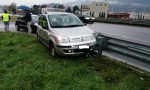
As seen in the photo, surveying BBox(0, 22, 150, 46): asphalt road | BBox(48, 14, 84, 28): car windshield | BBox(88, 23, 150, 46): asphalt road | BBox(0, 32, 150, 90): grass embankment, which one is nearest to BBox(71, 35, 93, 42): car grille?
BBox(0, 32, 150, 90): grass embankment

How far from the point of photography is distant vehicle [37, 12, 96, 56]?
32.2ft

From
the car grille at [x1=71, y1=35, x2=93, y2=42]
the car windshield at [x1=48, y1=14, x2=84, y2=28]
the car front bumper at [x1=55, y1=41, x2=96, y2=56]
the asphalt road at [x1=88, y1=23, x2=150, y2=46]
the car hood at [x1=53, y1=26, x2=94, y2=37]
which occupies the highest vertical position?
the car windshield at [x1=48, y1=14, x2=84, y2=28]

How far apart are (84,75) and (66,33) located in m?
2.69

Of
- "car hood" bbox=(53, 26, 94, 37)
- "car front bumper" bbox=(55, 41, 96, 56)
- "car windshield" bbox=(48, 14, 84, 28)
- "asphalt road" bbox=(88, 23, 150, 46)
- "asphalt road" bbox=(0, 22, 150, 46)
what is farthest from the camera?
"asphalt road" bbox=(0, 22, 150, 46)

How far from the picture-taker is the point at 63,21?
453 inches

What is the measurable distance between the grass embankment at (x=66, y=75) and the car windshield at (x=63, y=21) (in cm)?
141

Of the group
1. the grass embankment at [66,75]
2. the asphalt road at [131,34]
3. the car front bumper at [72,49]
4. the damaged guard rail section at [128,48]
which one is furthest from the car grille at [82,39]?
the asphalt road at [131,34]

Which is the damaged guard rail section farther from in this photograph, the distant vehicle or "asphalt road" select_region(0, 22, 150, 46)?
"asphalt road" select_region(0, 22, 150, 46)

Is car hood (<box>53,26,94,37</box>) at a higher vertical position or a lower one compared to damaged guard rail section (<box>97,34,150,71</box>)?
higher

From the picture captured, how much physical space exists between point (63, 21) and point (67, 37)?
177 cm

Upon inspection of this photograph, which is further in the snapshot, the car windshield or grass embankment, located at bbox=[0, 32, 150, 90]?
the car windshield

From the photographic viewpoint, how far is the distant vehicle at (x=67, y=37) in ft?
32.2

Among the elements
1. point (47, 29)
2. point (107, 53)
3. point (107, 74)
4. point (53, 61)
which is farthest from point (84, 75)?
point (47, 29)

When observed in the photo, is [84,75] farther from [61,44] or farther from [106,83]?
[61,44]
